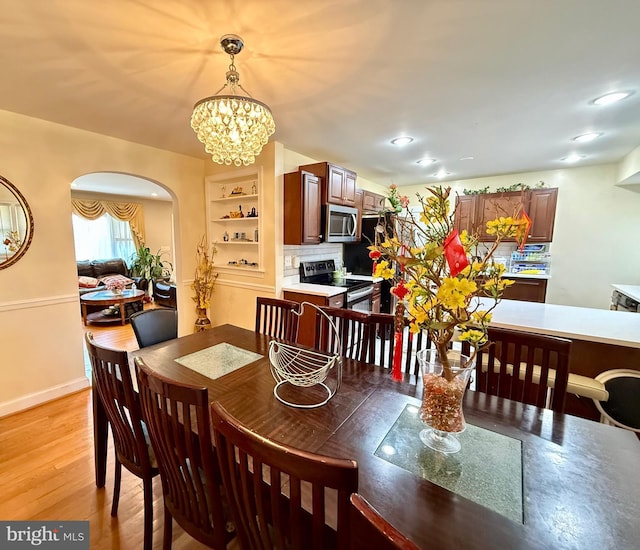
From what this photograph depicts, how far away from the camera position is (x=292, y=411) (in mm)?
1218

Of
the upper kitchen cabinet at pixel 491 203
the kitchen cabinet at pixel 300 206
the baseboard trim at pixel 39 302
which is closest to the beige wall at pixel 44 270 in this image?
the baseboard trim at pixel 39 302

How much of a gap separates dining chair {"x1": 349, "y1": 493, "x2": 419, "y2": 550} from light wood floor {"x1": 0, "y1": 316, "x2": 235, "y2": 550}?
4.72ft

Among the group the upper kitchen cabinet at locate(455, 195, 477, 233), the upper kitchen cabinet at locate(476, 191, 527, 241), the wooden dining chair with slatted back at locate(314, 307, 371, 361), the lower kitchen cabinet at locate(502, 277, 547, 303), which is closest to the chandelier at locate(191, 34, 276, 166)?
the wooden dining chair with slatted back at locate(314, 307, 371, 361)

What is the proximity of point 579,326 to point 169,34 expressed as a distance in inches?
114

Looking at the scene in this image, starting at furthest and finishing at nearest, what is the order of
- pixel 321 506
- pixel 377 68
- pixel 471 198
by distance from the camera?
pixel 471 198
pixel 377 68
pixel 321 506

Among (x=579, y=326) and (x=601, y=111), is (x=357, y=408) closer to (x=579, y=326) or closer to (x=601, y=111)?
(x=579, y=326)

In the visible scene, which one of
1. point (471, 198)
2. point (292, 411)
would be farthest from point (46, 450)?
point (471, 198)

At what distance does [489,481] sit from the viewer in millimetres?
870

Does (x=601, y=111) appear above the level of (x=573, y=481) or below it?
above

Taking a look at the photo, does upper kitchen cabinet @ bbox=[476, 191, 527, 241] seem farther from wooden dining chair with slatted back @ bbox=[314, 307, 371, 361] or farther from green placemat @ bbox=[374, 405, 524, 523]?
green placemat @ bbox=[374, 405, 524, 523]

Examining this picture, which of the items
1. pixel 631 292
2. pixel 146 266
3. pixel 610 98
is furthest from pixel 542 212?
pixel 146 266

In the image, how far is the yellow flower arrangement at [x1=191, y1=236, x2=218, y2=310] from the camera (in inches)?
151

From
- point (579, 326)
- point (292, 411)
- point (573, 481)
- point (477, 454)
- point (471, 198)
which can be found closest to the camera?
point (573, 481)

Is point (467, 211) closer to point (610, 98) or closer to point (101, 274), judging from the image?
point (610, 98)
